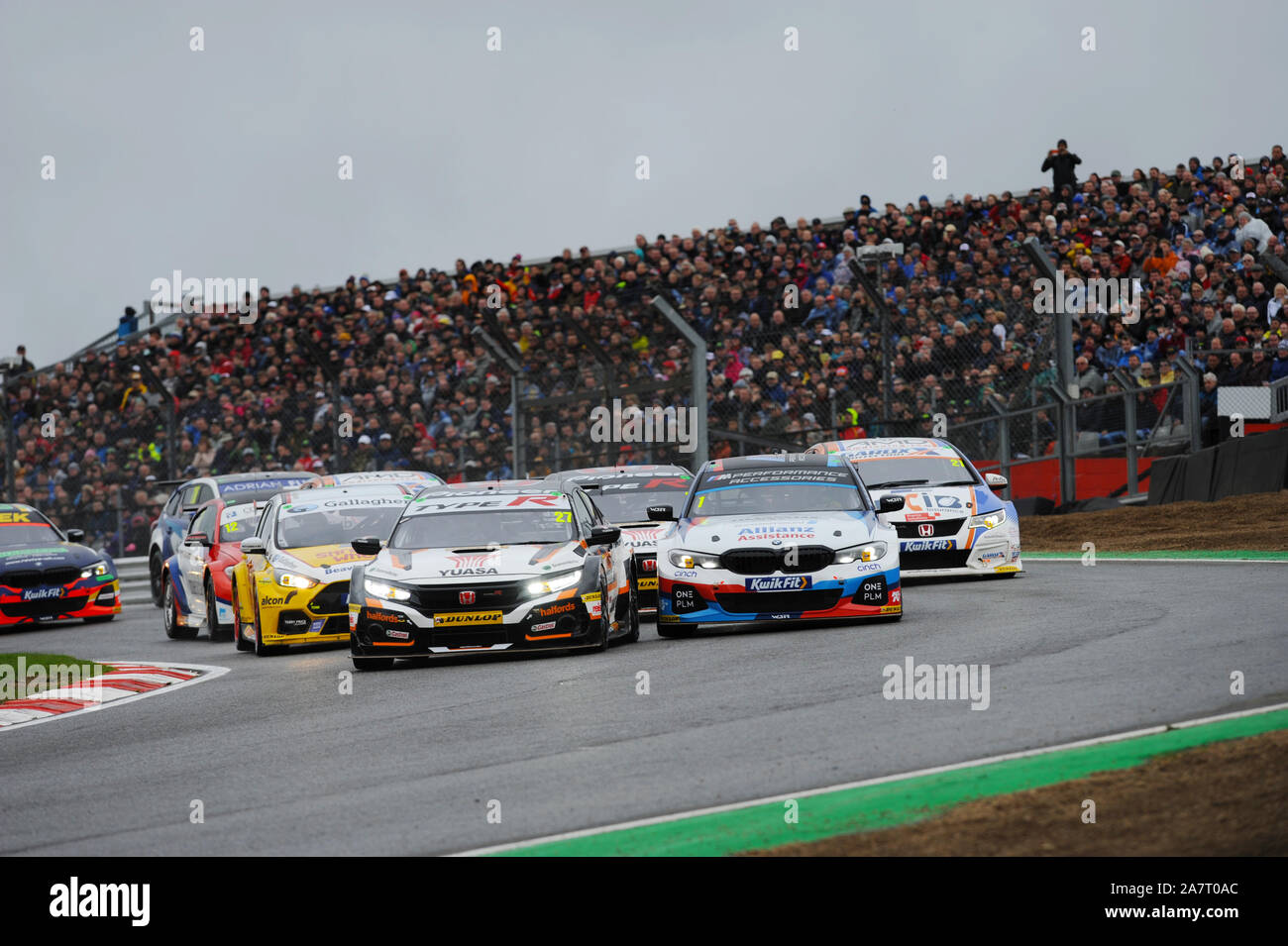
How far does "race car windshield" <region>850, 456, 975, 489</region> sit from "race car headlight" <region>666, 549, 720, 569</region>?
4558 mm

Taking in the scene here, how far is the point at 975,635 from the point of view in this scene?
12.0m

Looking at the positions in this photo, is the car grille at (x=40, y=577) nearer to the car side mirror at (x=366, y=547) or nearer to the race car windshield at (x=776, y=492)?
the car side mirror at (x=366, y=547)

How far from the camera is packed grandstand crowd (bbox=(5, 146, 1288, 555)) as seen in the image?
2180cm

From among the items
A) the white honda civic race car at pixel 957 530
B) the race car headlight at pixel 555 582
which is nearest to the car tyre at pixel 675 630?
the race car headlight at pixel 555 582

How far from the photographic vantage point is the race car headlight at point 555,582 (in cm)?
1268

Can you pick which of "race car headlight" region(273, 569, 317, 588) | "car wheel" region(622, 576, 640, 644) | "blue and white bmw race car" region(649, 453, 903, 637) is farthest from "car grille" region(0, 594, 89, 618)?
"blue and white bmw race car" region(649, 453, 903, 637)

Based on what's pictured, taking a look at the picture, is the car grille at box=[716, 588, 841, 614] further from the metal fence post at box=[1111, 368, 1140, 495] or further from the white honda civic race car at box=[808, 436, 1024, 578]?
the metal fence post at box=[1111, 368, 1140, 495]

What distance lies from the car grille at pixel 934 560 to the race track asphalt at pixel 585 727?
318cm

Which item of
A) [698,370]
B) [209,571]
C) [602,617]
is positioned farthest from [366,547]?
[698,370]

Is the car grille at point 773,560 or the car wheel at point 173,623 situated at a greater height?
the car grille at point 773,560
